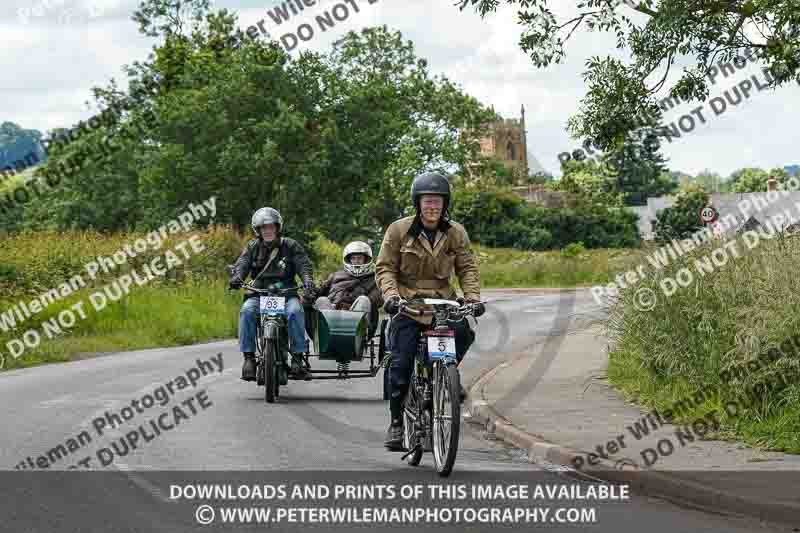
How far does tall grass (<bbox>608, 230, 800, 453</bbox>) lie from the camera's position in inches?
400

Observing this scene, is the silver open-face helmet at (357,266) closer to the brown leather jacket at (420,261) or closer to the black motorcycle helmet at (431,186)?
the brown leather jacket at (420,261)

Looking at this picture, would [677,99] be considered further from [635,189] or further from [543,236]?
[635,189]

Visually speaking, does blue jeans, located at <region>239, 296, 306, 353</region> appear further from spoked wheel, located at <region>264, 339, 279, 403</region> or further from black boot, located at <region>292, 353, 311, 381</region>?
spoked wheel, located at <region>264, 339, 279, 403</region>

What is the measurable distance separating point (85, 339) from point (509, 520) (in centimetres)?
1726

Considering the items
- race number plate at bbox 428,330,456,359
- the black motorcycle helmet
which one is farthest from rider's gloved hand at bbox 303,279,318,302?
race number plate at bbox 428,330,456,359

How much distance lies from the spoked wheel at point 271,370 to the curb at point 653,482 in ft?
8.93

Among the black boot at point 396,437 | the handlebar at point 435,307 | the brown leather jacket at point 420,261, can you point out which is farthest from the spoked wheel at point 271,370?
the handlebar at point 435,307

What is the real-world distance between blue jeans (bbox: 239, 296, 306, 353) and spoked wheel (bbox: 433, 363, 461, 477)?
502cm

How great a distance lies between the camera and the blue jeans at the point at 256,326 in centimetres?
1370

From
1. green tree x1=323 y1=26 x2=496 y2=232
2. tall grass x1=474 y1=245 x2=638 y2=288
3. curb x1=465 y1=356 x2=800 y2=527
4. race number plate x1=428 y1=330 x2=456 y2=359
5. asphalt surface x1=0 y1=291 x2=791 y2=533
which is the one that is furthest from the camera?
green tree x1=323 y1=26 x2=496 y2=232

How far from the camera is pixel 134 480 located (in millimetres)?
8727

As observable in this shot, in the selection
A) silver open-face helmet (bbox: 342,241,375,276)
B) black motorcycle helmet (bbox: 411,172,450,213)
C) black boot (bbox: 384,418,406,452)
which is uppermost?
black motorcycle helmet (bbox: 411,172,450,213)

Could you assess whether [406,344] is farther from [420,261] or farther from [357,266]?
[357,266]

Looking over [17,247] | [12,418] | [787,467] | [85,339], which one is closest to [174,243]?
[17,247]
